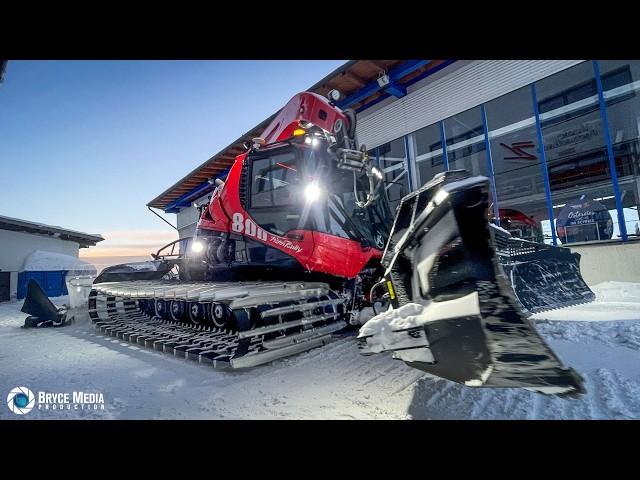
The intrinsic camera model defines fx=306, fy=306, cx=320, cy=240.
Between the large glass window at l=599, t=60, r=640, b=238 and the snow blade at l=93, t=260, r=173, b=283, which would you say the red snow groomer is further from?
the large glass window at l=599, t=60, r=640, b=238

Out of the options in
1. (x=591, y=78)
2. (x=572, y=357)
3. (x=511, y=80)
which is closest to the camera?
(x=572, y=357)

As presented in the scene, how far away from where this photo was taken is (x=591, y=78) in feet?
29.5

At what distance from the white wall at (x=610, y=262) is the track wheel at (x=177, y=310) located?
7054mm

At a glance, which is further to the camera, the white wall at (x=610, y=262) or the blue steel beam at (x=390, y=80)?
the blue steel beam at (x=390, y=80)

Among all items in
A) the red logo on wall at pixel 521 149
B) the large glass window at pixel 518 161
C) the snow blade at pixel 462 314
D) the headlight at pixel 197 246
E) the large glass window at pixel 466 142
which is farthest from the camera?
the red logo on wall at pixel 521 149

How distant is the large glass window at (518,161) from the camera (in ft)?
30.8

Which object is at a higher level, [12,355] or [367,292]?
[367,292]

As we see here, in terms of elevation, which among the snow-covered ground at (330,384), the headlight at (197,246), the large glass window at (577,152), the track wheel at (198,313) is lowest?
the snow-covered ground at (330,384)

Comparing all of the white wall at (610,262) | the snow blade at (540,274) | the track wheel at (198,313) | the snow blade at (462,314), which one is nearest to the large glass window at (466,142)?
the white wall at (610,262)

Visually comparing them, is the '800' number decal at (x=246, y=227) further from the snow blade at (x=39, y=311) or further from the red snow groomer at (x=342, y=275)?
the snow blade at (x=39, y=311)

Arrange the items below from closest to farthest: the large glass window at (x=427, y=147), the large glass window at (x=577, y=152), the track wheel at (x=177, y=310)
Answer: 1. the track wheel at (x=177, y=310)
2. the large glass window at (x=577, y=152)
3. the large glass window at (x=427, y=147)

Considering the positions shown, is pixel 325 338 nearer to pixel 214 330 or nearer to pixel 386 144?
pixel 214 330
